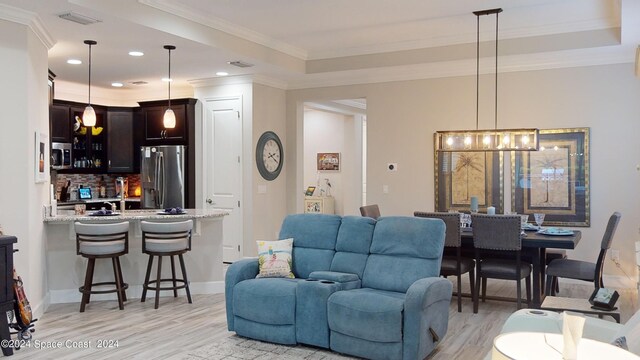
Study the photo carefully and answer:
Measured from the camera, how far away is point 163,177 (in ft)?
27.9

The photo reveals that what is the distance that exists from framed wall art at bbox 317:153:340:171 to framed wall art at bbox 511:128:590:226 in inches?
217

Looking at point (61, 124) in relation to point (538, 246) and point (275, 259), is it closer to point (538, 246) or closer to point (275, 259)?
point (275, 259)

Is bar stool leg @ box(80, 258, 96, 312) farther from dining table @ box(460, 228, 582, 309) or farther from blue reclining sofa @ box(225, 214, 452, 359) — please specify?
dining table @ box(460, 228, 582, 309)

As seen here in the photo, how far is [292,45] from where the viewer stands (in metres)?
7.40

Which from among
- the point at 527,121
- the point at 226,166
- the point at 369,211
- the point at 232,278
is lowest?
the point at 232,278

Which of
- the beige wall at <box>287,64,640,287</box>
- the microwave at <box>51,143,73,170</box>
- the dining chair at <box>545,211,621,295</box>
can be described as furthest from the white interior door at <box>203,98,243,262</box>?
the dining chair at <box>545,211,621,295</box>

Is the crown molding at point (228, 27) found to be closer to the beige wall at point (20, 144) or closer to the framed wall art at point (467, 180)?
the beige wall at point (20, 144)

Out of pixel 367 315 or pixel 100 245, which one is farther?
pixel 100 245

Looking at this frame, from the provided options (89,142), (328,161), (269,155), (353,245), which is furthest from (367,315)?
(328,161)

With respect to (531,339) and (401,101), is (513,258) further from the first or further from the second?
(531,339)

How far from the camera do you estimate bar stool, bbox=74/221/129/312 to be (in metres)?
5.29

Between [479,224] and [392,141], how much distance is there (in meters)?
2.68

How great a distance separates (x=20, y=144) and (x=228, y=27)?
265 centimetres

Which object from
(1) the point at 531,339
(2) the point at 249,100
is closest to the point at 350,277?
(1) the point at 531,339
